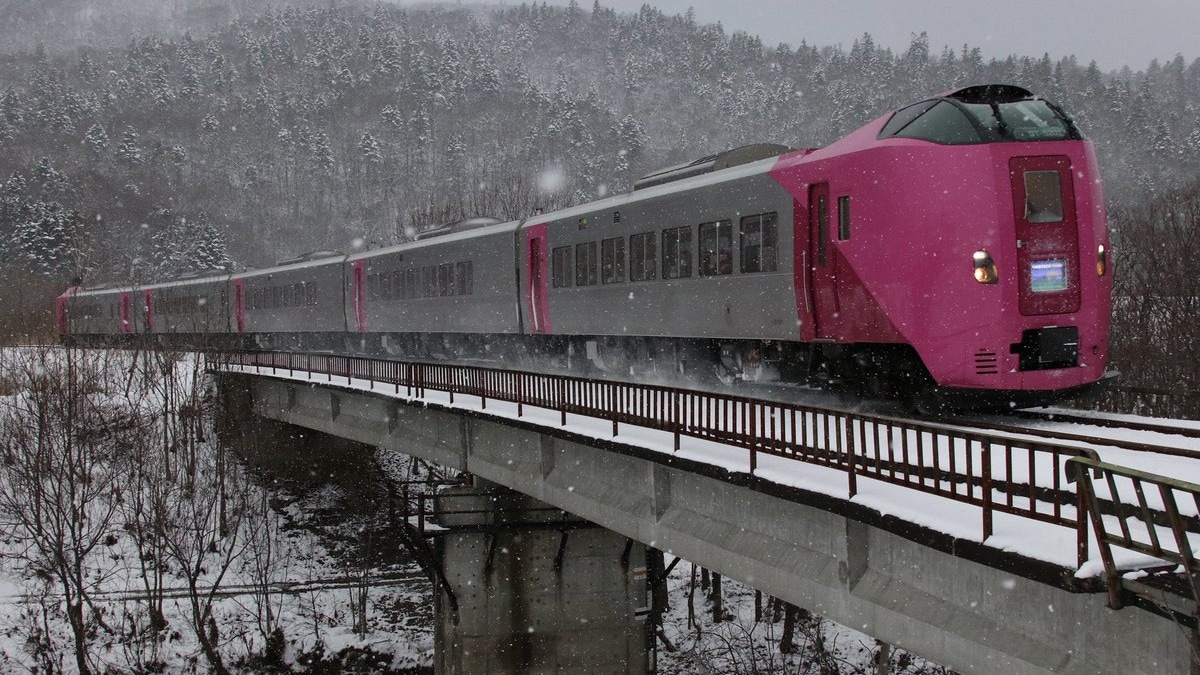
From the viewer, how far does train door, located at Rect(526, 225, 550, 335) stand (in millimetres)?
21547

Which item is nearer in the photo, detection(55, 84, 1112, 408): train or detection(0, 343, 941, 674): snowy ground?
detection(55, 84, 1112, 408): train

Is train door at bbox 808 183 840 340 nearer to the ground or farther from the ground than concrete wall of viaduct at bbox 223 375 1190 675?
farther from the ground

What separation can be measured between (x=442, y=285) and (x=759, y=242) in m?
14.3

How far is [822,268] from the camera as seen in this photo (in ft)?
41.7

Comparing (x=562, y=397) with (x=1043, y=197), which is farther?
(x=562, y=397)

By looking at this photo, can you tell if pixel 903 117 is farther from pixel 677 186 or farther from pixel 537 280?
pixel 537 280

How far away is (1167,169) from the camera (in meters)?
125

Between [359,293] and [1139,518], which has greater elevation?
[359,293]

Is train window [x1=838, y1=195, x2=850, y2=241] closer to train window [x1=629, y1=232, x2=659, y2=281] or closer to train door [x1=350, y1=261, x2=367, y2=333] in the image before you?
train window [x1=629, y1=232, x2=659, y2=281]

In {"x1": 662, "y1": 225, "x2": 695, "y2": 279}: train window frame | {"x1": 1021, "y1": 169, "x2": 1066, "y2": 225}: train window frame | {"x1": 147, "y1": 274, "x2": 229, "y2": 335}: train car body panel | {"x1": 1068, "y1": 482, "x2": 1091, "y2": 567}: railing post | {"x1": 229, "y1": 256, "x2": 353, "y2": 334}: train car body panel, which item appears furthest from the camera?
{"x1": 147, "y1": 274, "x2": 229, "y2": 335}: train car body panel

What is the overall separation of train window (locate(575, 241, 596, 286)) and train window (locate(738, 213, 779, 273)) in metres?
5.13

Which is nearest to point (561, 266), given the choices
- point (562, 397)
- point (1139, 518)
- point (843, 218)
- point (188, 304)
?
point (562, 397)

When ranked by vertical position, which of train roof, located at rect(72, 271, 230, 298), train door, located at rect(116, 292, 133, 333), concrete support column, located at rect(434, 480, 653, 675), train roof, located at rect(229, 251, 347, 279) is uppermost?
train roof, located at rect(229, 251, 347, 279)

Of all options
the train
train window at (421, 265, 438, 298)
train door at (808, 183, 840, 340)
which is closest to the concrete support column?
the train
